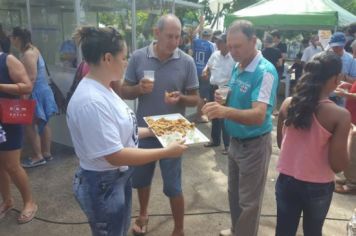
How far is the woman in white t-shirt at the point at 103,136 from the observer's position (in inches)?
67.0

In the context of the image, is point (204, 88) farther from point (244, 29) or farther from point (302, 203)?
point (302, 203)

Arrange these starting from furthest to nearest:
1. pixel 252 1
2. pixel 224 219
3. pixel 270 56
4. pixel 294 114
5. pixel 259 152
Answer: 1. pixel 252 1
2. pixel 270 56
3. pixel 224 219
4. pixel 259 152
5. pixel 294 114

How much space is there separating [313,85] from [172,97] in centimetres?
113

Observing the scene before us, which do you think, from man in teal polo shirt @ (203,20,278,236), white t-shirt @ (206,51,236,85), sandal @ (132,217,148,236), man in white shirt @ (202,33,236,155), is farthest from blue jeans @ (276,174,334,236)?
white t-shirt @ (206,51,236,85)

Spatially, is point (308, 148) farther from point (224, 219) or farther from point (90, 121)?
point (224, 219)

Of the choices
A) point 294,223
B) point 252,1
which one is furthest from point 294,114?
point 252,1

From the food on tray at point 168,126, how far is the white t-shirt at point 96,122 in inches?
24.1

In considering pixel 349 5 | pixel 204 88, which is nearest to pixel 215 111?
pixel 204 88

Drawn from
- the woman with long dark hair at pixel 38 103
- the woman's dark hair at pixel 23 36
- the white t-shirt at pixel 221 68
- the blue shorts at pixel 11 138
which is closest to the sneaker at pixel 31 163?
the woman with long dark hair at pixel 38 103

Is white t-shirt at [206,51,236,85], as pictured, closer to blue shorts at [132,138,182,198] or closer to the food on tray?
blue shorts at [132,138,182,198]

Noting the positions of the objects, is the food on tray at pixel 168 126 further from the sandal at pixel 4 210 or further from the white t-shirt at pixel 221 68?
the white t-shirt at pixel 221 68

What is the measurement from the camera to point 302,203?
226cm

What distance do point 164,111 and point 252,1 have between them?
31.6m

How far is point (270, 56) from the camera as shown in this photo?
8391 millimetres
